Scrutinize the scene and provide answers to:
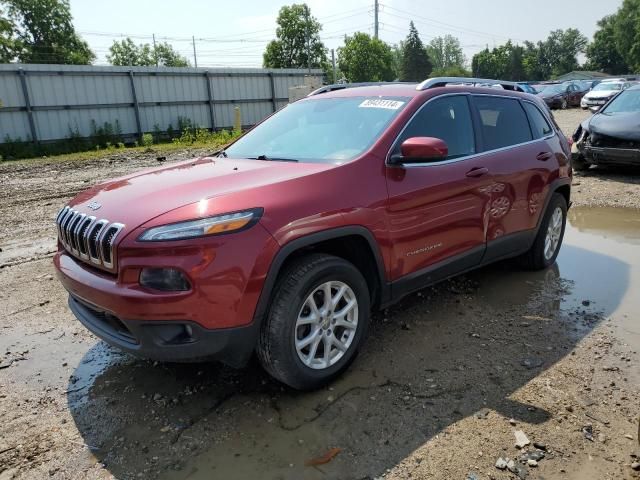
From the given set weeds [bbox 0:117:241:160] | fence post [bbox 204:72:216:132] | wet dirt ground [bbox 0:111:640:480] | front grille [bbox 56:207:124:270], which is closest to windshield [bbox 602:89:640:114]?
wet dirt ground [bbox 0:111:640:480]

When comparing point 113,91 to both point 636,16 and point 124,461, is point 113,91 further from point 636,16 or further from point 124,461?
point 636,16

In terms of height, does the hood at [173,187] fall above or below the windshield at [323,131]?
below

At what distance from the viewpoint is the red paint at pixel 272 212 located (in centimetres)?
259

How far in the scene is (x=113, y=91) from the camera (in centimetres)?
1878

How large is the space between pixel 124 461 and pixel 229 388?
2.50 feet

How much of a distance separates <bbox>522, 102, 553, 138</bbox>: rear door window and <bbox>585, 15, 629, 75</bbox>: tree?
101637mm

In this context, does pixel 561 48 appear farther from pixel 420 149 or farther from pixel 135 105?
pixel 420 149

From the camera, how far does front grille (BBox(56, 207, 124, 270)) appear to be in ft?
8.95

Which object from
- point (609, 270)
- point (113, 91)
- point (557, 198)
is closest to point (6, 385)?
point (557, 198)

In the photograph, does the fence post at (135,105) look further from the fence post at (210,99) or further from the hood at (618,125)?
the hood at (618,125)

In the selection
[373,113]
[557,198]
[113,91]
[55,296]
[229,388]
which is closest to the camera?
[229,388]

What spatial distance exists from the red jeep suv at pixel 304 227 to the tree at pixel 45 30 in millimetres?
59605

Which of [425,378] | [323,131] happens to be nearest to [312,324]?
[425,378]

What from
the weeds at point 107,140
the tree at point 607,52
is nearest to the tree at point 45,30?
the weeds at point 107,140
